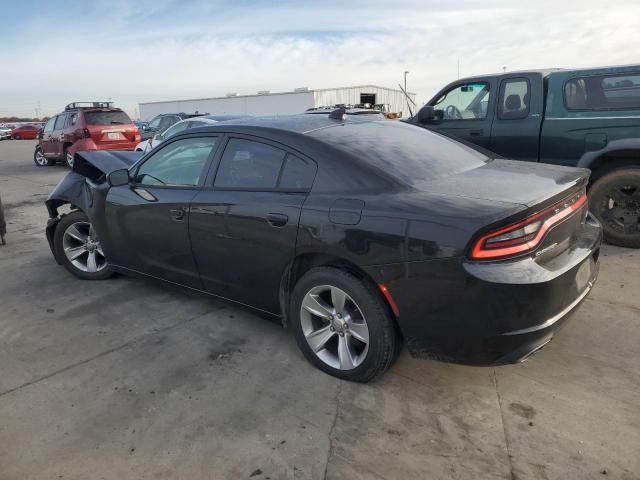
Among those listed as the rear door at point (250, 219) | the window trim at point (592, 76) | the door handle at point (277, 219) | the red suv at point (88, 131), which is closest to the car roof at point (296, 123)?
the rear door at point (250, 219)

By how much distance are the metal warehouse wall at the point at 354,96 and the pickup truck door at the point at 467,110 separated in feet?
105

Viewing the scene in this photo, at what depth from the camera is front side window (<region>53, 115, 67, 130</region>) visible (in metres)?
14.4

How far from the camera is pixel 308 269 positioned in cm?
304

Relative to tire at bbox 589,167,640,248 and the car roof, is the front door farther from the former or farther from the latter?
tire at bbox 589,167,640,248

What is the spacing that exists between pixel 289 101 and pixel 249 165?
39212 millimetres

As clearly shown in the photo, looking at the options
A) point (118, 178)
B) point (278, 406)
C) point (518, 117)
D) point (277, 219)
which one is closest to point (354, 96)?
point (518, 117)

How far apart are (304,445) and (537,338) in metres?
1.26

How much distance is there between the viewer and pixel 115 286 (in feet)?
15.1

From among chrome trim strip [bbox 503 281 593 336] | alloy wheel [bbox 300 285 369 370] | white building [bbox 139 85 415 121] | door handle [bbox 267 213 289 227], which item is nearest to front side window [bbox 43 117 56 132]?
door handle [bbox 267 213 289 227]

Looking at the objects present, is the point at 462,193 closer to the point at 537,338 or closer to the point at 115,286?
the point at 537,338

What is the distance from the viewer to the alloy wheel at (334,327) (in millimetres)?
2836

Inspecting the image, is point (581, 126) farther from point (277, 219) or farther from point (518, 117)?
point (277, 219)

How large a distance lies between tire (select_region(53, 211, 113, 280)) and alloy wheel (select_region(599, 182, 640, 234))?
5.24m

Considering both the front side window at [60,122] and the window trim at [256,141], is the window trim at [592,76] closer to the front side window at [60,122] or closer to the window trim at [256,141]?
the window trim at [256,141]
